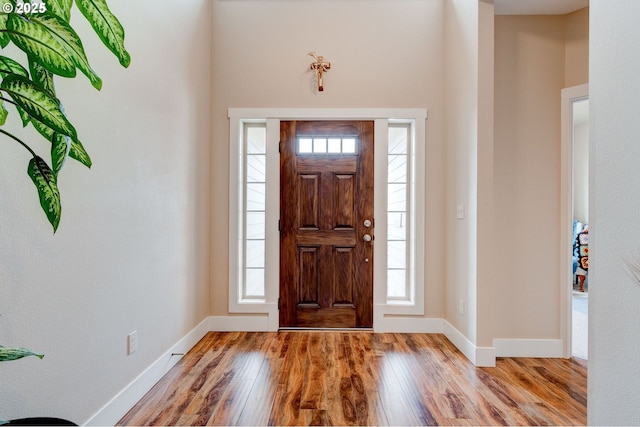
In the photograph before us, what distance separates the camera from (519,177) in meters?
2.54

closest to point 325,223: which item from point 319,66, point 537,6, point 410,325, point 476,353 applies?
point 410,325

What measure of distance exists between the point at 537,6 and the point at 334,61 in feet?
5.42

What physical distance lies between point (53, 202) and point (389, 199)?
9.14 feet

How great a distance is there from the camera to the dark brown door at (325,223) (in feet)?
10.0

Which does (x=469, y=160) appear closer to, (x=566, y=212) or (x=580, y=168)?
(x=566, y=212)

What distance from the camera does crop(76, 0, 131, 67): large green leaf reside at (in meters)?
0.64

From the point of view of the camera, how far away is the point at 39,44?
60 centimetres

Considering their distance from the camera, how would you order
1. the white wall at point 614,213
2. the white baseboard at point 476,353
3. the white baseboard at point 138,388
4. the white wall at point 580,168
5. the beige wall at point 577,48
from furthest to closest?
the white wall at point 580,168 < the beige wall at point 577,48 < the white baseboard at point 476,353 < the white baseboard at point 138,388 < the white wall at point 614,213

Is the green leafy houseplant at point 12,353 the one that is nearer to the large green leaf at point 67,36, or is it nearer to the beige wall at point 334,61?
the large green leaf at point 67,36

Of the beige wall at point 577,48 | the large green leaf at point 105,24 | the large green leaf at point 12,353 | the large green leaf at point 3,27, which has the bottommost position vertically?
the large green leaf at point 12,353

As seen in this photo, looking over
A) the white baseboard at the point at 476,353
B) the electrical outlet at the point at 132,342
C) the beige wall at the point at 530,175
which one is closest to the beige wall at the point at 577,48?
the beige wall at the point at 530,175

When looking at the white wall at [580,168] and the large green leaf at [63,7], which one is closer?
the large green leaf at [63,7]

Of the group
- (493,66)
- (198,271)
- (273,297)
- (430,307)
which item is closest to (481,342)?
(430,307)

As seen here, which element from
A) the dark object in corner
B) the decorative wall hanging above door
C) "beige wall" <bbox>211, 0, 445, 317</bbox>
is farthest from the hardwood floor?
the decorative wall hanging above door
